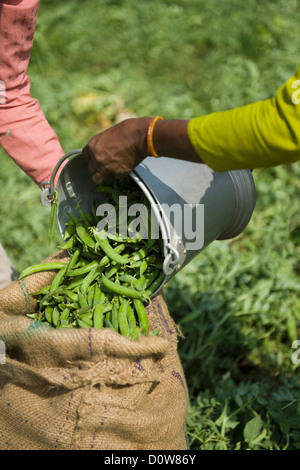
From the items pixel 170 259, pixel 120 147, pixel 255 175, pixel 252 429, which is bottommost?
pixel 252 429

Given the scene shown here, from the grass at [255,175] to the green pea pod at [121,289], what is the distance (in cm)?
89

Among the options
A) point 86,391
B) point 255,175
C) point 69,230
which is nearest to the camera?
point 86,391

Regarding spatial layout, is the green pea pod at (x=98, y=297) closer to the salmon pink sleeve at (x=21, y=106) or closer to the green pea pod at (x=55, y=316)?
the green pea pod at (x=55, y=316)

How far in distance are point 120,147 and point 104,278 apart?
52 cm

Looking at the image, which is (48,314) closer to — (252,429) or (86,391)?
(86,391)

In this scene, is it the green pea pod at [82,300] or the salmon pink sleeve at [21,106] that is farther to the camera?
the salmon pink sleeve at [21,106]

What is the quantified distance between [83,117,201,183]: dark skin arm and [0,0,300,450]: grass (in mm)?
958

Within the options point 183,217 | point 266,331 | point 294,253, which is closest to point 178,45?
point 294,253

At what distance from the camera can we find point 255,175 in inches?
162

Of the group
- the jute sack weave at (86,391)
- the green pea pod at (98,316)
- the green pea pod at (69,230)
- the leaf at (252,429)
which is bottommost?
the leaf at (252,429)

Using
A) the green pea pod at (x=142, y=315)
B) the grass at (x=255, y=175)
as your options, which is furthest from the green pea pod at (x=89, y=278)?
the grass at (x=255, y=175)

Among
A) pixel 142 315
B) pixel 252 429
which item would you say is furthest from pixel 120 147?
pixel 252 429

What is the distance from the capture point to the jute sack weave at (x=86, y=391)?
69.1 inches

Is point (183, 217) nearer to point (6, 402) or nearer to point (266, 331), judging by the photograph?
point (6, 402)
